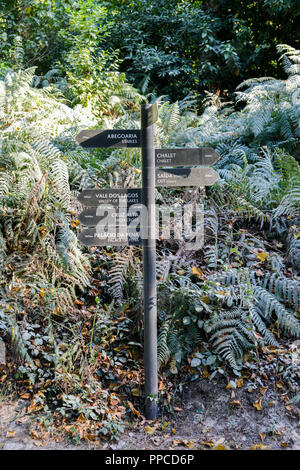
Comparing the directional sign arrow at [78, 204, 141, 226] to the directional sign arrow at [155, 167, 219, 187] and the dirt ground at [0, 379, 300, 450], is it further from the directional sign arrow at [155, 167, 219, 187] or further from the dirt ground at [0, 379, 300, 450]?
the dirt ground at [0, 379, 300, 450]

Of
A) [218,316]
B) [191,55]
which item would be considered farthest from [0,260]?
[191,55]

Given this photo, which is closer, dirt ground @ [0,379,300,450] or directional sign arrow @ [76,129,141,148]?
dirt ground @ [0,379,300,450]

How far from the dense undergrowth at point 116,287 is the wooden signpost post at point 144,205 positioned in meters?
0.49

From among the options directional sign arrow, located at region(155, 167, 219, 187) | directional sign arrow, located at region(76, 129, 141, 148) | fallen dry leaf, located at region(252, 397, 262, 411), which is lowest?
fallen dry leaf, located at region(252, 397, 262, 411)

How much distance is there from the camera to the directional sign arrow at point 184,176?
11.0ft

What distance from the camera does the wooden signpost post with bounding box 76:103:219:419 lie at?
3270 millimetres

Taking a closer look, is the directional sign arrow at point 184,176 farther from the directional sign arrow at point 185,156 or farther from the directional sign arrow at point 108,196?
the directional sign arrow at point 108,196

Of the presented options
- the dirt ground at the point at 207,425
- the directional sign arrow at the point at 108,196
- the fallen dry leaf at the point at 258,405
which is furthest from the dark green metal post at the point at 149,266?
the fallen dry leaf at the point at 258,405

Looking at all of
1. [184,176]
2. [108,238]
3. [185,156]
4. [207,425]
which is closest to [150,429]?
[207,425]

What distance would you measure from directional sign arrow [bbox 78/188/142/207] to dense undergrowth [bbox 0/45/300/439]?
38.1 inches

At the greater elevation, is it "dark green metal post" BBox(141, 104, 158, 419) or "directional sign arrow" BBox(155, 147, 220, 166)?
"directional sign arrow" BBox(155, 147, 220, 166)

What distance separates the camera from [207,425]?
3.40 m

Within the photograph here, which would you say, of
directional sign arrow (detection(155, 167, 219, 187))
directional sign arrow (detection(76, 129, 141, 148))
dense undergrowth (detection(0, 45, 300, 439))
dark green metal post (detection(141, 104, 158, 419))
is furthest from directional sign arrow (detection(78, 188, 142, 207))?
dense undergrowth (detection(0, 45, 300, 439))

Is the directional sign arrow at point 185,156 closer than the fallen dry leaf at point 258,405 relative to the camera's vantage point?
Yes
